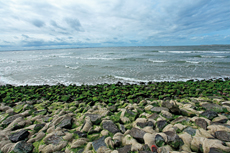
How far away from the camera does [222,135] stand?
7.99 feet

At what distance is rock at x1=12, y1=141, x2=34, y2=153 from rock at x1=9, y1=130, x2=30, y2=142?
0.27 m

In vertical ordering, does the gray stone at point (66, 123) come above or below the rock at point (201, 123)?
below

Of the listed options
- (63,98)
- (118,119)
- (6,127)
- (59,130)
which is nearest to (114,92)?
(63,98)

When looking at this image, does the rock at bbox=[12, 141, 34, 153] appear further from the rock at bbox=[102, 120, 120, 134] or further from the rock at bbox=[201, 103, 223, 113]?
the rock at bbox=[201, 103, 223, 113]

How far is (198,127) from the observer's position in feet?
9.60

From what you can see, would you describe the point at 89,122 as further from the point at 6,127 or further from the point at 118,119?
the point at 6,127

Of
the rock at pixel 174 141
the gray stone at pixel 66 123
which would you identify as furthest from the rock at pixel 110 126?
the rock at pixel 174 141

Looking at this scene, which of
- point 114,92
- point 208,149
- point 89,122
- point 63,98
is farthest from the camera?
point 114,92

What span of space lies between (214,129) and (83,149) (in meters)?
3.03

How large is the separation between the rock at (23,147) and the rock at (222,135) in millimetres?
4015

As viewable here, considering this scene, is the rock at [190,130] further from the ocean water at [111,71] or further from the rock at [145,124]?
the ocean water at [111,71]

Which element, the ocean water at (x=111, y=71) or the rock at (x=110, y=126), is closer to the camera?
the rock at (x=110, y=126)

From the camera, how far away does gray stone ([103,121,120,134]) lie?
299 centimetres

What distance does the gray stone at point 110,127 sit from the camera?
2994 millimetres
